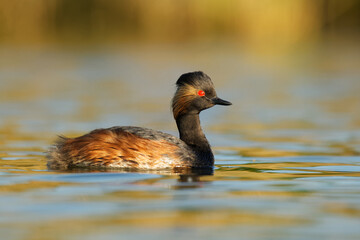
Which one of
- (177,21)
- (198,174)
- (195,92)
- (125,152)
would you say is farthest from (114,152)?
(177,21)

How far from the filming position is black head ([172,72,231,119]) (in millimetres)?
10180

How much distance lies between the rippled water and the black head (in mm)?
807

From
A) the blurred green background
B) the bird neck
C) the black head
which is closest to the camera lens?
the black head

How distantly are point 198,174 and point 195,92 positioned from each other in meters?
1.45

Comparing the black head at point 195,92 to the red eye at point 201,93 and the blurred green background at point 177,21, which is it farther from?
the blurred green background at point 177,21

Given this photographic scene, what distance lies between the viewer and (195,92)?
33.6ft

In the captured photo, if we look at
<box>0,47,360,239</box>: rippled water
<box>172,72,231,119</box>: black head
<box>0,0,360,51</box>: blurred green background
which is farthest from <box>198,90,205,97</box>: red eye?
<box>0,0,360,51</box>: blurred green background

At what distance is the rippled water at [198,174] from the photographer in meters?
6.13

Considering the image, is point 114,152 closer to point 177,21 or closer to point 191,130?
point 191,130

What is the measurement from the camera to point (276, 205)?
22.8 ft

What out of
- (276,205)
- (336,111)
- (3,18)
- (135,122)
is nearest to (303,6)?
(3,18)

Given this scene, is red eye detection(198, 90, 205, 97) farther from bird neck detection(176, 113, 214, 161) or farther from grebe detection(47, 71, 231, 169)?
grebe detection(47, 71, 231, 169)

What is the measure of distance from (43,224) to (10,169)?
338 centimetres

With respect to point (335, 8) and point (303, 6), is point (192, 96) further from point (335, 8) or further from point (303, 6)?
point (335, 8)
